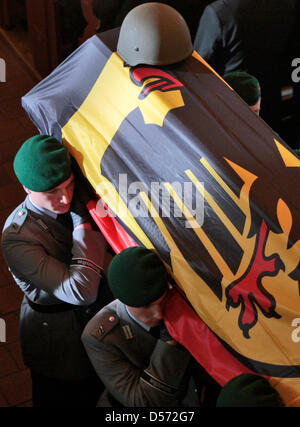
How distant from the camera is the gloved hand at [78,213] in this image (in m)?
2.22

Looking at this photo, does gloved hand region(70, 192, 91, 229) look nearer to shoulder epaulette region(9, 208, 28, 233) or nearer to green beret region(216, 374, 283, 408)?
shoulder epaulette region(9, 208, 28, 233)

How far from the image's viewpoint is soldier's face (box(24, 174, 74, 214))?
2121 millimetres

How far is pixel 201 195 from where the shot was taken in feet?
6.30

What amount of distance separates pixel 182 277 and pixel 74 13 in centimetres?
277

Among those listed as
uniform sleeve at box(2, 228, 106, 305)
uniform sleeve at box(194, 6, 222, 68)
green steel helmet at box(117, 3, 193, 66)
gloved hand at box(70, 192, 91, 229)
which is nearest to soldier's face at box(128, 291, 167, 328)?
uniform sleeve at box(2, 228, 106, 305)

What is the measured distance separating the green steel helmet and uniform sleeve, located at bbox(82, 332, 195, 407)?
103 centimetres

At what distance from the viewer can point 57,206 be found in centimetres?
217

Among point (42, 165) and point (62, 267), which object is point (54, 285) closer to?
point (62, 267)

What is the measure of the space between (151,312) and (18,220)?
2.08ft

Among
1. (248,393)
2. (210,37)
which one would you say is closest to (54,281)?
(248,393)

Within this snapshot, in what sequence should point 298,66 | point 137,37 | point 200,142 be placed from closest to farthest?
point 200,142 < point 137,37 < point 298,66

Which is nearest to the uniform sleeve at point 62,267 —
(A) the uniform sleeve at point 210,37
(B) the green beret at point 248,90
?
(B) the green beret at point 248,90

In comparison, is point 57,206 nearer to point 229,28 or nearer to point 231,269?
point 231,269
